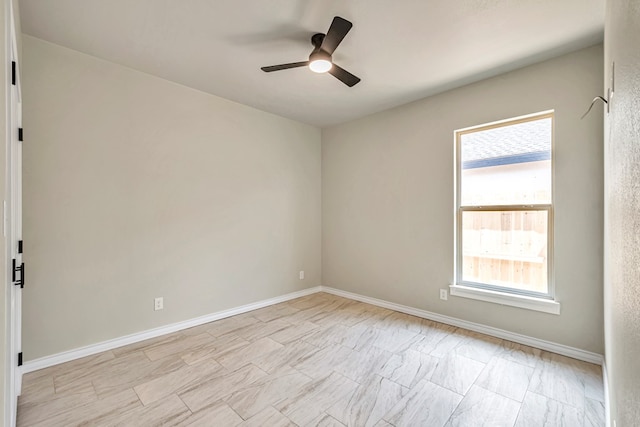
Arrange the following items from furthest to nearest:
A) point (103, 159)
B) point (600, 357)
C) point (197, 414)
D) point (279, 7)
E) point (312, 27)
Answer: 1. point (103, 159)
2. point (600, 357)
3. point (312, 27)
4. point (279, 7)
5. point (197, 414)

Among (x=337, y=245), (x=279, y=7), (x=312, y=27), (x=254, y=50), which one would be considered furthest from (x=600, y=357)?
(x=254, y=50)

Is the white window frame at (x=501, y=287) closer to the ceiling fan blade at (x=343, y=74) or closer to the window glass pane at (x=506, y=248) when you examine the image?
the window glass pane at (x=506, y=248)

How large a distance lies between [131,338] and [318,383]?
1971 mm

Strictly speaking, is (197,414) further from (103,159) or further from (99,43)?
(99,43)

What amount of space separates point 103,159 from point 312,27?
7.37 feet

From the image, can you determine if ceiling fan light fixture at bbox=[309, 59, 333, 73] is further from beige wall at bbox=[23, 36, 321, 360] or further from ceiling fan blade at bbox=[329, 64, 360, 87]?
beige wall at bbox=[23, 36, 321, 360]

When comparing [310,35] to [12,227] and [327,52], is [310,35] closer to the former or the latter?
[327,52]

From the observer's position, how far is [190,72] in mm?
2912

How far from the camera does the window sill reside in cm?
264

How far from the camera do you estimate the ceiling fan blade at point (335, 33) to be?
1.86 meters

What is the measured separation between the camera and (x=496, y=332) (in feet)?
9.73

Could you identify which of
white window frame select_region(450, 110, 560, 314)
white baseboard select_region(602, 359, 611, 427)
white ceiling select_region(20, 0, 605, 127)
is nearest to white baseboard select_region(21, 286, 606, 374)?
white baseboard select_region(602, 359, 611, 427)

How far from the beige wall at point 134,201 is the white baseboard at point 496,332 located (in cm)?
157

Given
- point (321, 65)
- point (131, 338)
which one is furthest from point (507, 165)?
point (131, 338)
